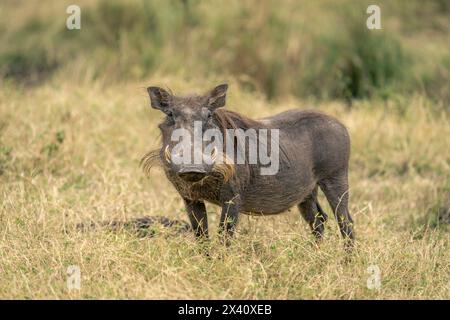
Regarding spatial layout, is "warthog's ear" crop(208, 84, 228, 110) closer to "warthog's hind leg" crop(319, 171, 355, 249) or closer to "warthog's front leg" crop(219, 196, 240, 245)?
"warthog's front leg" crop(219, 196, 240, 245)

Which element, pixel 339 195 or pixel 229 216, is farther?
pixel 339 195

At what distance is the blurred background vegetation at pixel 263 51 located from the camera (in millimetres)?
9633

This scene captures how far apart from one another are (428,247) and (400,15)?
22.8 feet

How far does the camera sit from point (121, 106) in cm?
834

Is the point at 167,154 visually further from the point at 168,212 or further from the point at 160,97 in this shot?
the point at 168,212

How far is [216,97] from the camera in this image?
185 inches

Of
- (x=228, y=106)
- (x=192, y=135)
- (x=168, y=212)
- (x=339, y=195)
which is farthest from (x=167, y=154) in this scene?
(x=228, y=106)

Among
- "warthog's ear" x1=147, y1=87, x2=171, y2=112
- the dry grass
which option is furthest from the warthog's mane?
the dry grass

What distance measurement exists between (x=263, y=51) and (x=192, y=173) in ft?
18.7

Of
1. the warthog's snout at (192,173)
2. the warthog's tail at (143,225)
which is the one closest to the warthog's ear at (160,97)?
the warthog's snout at (192,173)

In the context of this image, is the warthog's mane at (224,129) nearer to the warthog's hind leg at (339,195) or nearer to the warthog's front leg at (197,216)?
the warthog's front leg at (197,216)

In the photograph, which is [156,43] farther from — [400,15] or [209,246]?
[209,246]

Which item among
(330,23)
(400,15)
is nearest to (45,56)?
(330,23)

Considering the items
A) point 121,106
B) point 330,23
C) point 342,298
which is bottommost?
point 342,298
